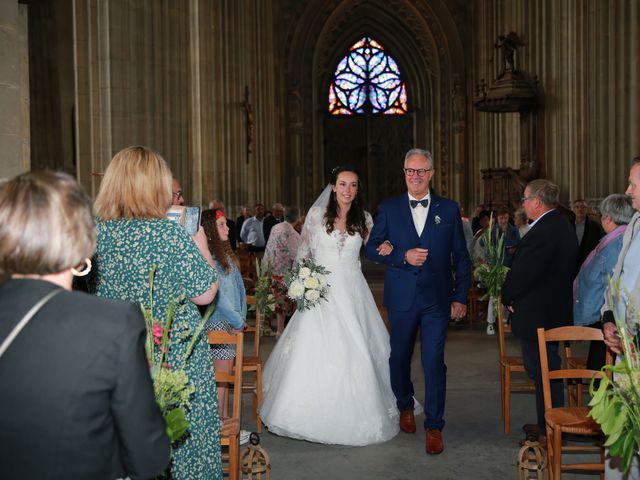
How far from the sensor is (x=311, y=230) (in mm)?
6555

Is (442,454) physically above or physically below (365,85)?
below

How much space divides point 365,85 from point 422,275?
99.6 ft

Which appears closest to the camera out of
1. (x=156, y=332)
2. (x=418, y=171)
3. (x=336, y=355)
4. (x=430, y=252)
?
(x=156, y=332)

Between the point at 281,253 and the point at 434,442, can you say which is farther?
the point at 281,253

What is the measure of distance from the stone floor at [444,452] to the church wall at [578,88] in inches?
279

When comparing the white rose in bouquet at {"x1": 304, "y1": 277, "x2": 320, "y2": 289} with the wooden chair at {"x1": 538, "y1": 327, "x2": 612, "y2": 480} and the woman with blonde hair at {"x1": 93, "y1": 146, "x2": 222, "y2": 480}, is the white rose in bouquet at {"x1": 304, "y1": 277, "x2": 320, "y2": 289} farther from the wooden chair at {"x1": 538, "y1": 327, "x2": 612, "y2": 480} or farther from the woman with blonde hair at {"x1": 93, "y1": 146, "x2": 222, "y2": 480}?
the woman with blonde hair at {"x1": 93, "y1": 146, "x2": 222, "y2": 480}

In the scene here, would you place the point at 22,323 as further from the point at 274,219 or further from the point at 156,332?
the point at 274,219

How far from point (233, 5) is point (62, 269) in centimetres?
1987

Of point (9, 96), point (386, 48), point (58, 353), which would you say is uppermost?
point (386, 48)

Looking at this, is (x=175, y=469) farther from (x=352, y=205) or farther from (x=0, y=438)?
(x=352, y=205)

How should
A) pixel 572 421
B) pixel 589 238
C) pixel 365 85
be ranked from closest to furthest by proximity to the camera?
pixel 572 421
pixel 589 238
pixel 365 85

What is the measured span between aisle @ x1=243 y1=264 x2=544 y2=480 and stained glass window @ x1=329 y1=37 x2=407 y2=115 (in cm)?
2889

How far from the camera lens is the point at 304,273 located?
6.14 m

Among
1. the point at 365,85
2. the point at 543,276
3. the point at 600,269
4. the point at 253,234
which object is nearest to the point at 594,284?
the point at 600,269
